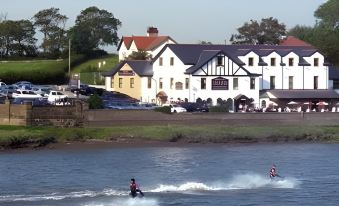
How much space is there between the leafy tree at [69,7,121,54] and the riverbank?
2468 inches

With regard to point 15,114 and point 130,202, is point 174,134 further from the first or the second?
point 130,202

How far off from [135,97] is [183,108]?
58.5ft

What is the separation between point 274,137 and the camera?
8400 cm

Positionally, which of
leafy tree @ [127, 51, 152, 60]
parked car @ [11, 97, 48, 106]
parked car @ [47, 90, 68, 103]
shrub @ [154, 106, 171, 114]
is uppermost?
leafy tree @ [127, 51, 152, 60]

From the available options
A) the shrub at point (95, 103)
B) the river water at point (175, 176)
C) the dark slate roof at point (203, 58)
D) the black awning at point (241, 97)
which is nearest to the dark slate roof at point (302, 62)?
the black awning at point (241, 97)

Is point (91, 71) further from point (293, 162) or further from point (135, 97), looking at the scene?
point (293, 162)

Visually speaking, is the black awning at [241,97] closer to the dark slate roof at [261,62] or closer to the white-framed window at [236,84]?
the white-framed window at [236,84]

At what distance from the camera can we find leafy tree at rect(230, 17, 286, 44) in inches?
5866

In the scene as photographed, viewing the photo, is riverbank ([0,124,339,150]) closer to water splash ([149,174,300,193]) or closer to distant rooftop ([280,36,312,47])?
water splash ([149,174,300,193])

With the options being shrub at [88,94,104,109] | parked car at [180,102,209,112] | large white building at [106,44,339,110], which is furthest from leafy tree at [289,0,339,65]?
shrub at [88,94,104,109]

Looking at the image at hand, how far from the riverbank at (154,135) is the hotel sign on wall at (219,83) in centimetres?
1683

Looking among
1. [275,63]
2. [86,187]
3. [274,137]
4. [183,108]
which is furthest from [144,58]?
[86,187]

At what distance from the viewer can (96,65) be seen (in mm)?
138125

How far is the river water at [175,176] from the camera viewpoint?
2041 inches
